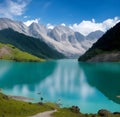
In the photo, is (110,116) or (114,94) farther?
(114,94)

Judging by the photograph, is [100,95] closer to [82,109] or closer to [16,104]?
[82,109]

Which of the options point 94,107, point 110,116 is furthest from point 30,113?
point 94,107

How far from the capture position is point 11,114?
5725 cm

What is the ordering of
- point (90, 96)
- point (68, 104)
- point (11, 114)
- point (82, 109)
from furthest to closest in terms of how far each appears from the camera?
point (90, 96)
point (68, 104)
point (82, 109)
point (11, 114)

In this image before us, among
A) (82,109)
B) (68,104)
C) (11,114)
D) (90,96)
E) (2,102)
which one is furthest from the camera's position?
(90,96)

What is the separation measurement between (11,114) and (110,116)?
68.7ft

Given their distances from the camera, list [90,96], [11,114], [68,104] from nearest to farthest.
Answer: [11,114] < [68,104] < [90,96]

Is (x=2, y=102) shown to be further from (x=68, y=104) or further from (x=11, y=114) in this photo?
(x=68, y=104)

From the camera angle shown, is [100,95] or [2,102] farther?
[100,95]

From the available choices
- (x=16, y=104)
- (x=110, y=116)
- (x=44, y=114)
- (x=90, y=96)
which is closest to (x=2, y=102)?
(x=16, y=104)

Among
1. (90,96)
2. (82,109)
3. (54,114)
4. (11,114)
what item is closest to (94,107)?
(82,109)

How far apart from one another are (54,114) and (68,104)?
34.2m

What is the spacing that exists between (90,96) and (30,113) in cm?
5727

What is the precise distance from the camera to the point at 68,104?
93500 millimetres
